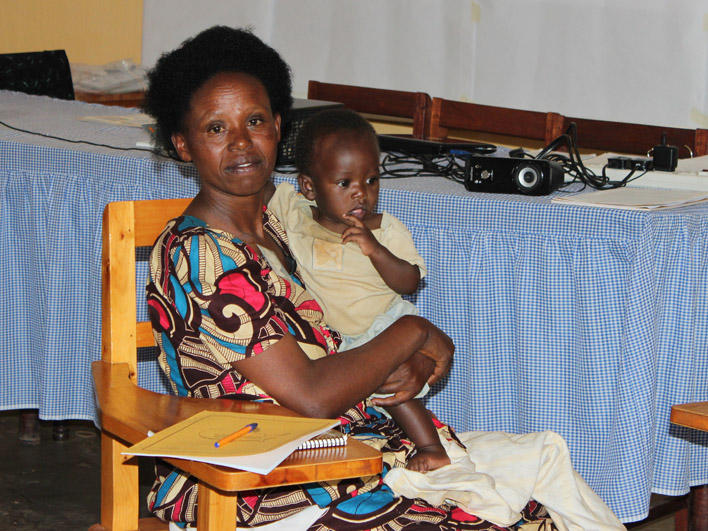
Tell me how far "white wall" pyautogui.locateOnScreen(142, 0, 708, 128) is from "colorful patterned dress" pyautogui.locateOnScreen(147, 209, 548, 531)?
316 centimetres

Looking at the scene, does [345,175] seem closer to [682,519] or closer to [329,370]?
[329,370]

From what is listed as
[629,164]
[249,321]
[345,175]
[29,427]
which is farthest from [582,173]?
[29,427]

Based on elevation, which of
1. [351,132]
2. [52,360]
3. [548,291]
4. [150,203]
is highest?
[351,132]

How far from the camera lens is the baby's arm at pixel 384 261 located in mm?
1978

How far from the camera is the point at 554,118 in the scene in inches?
133

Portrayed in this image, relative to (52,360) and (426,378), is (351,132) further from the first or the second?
(52,360)

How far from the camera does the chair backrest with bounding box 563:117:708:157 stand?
3.11 meters

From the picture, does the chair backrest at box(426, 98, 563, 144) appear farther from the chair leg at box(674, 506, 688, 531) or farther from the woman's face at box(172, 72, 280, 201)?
the woman's face at box(172, 72, 280, 201)

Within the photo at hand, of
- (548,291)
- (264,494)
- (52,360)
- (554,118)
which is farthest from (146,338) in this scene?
(554,118)

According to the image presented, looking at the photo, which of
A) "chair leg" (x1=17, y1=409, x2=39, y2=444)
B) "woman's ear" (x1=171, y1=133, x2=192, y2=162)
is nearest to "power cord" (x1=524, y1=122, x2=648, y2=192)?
"woman's ear" (x1=171, y1=133, x2=192, y2=162)

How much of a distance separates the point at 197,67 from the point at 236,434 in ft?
2.33

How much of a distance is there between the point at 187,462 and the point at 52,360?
1724mm

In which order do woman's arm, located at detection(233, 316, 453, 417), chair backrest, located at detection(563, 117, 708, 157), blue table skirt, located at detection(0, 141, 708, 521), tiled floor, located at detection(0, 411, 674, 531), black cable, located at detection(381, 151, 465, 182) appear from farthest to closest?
chair backrest, located at detection(563, 117, 708, 157), tiled floor, located at detection(0, 411, 674, 531), black cable, located at detection(381, 151, 465, 182), blue table skirt, located at detection(0, 141, 708, 521), woman's arm, located at detection(233, 316, 453, 417)

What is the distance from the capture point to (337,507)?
A: 153 cm
